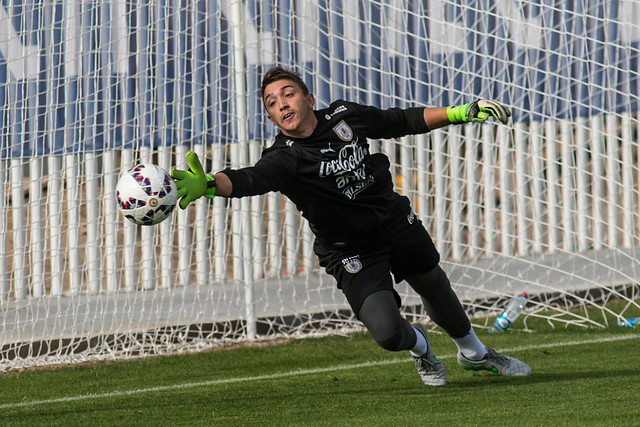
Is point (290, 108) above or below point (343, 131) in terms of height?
above

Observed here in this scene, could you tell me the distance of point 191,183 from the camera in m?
3.58

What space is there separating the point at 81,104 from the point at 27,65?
1.56 feet

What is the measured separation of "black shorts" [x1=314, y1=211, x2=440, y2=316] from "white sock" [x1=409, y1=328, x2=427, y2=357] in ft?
0.80

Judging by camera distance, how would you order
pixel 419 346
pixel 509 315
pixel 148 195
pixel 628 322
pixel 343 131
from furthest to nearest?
pixel 509 315 → pixel 628 322 → pixel 419 346 → pixel 343 131 → pixel 148 195

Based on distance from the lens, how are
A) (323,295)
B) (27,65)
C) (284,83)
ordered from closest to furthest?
1. (284,83)
2. (27,65)
3. (323,295)

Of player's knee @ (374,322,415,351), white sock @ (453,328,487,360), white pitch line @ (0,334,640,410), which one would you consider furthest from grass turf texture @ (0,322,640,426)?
player's knee @ (374,322,415,351)

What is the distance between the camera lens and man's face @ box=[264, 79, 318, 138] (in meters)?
4.24

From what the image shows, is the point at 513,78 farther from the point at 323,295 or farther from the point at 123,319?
the point at 123,319

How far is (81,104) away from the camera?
6.69 m

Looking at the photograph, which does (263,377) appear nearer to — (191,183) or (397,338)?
(397,338)

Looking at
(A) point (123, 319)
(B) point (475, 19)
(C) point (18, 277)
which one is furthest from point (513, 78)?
(C) point (18, 277)

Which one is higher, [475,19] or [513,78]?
[475,19]

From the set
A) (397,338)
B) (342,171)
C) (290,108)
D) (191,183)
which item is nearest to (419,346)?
(397,338)

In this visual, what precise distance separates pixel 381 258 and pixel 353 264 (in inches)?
5.7
